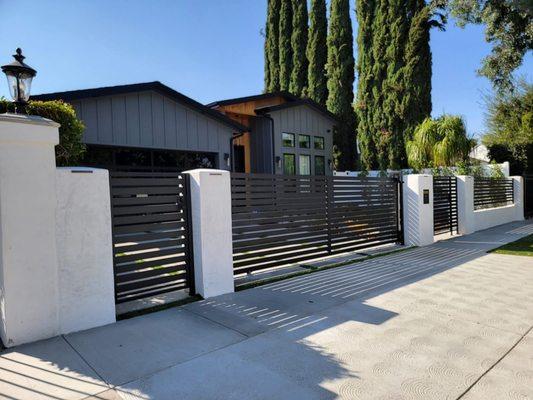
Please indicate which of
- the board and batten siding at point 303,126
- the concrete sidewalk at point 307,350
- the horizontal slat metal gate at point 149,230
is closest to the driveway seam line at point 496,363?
the concrete sidewalk at point 307,350

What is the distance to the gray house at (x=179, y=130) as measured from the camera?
1023 centimetres

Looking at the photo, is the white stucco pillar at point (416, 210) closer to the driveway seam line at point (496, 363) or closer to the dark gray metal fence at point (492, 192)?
the dark gray metal fence at point (492, 192)

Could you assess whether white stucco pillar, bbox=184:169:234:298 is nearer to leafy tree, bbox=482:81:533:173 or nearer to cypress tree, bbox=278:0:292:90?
leafy tree, bbox=482:81:533:173

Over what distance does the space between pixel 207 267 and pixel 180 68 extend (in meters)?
13.1

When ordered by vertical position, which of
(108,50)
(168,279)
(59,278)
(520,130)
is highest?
(108,50)

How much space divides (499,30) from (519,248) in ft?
26.6

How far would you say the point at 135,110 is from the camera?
1092 cm

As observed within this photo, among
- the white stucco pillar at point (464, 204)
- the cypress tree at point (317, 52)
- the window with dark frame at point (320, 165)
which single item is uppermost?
the cypress tree at point (317, 52)

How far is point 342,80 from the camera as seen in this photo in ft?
79.4

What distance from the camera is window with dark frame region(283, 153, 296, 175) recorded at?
→ 56.8 ft

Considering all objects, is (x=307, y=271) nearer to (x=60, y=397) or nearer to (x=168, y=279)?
(x=168, y=279)

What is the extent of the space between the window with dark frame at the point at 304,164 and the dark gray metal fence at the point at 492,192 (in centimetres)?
818

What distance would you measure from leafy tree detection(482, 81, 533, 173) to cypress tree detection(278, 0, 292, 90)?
14864 millimetres

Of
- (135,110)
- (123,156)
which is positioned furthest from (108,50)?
(123,156)
